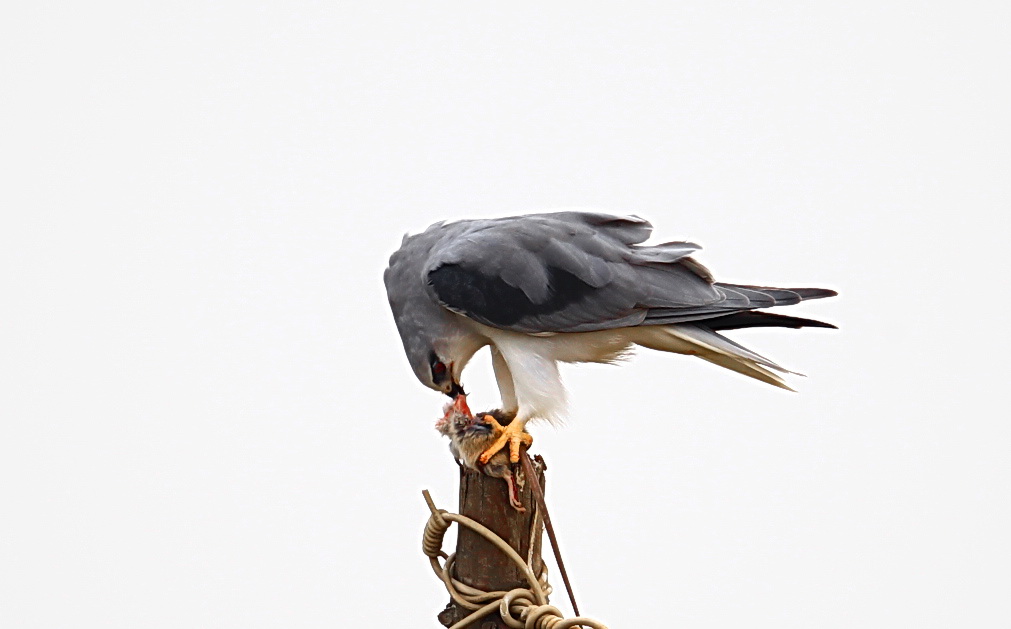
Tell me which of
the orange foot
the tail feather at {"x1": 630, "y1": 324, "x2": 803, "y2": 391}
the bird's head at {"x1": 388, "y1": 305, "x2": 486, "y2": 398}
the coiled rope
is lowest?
the coiled rope

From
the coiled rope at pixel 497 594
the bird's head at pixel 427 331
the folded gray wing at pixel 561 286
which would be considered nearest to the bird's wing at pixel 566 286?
the folded gray wing at pixel 561 286

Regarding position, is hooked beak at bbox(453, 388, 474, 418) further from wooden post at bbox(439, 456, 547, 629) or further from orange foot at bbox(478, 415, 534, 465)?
wooden post at bbox(439, 456, 547, 629)

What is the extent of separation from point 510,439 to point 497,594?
451 millimetres

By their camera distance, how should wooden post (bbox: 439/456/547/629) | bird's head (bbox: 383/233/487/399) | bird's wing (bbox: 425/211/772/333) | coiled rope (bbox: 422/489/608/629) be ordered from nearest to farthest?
coiled rope (bbox: 422/489/608/629) < wooden post (bbox: 439/456/547/629) < bird's wing (bbox: 425/211/772/333) < bird's head (bbox: 383/233/487/399)

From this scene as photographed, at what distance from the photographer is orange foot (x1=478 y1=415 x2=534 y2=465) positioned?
3102 mm

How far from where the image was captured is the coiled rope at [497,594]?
296 centimetres

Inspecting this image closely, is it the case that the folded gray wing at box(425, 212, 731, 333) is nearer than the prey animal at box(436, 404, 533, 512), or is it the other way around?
the prey animal at box(436, 404, 533, 512)

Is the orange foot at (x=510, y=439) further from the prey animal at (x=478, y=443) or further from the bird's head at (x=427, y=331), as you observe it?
the bird's head at (x=427, y=331)

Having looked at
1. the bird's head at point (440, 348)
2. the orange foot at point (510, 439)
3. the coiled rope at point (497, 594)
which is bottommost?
the coiled rope at point (497, 594)

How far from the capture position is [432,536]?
320cm

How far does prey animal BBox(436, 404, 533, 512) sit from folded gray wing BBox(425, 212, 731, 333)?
0.31m

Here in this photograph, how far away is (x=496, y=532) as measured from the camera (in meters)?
3.10

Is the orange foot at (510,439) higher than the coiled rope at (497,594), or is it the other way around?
the orange foot at (510,439)

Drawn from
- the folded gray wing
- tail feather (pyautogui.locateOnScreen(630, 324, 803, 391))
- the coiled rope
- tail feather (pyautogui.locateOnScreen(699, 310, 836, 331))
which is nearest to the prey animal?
the coiled rope
